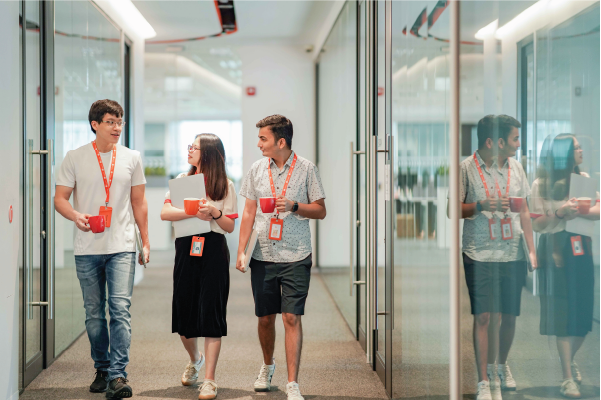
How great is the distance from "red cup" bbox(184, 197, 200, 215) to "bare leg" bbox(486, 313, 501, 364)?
5.57 ft

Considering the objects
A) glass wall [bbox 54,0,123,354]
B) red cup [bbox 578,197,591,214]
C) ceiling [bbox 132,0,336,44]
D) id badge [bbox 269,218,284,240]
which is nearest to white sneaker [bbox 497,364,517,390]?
red cup [bbox 578,197,591,214]

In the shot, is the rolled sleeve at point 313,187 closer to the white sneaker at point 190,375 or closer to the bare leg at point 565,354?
the white sneaker at point 190,375

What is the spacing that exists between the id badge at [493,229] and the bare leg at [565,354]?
1.37 ft

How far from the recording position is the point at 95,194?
3205 mm

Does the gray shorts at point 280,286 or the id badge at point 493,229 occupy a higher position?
the id badge at point 493,229

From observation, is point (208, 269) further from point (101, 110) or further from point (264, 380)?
point (101, 110)

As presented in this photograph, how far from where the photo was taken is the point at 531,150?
1.78 metres

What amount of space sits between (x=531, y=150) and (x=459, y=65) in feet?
1.86

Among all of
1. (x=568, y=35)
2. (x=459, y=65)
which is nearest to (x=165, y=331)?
(x=459, y=65)

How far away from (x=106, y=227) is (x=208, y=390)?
1.05 meters

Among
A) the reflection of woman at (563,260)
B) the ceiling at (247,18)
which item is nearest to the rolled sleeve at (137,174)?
the reflection of woman at (563,260)

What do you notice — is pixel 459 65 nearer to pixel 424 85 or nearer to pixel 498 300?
pixel 424 85

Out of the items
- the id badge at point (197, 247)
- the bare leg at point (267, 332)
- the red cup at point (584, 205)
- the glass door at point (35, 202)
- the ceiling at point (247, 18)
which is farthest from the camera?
the ceiling at point (247, 18)

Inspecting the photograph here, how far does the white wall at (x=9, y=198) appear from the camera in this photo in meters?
2.98
